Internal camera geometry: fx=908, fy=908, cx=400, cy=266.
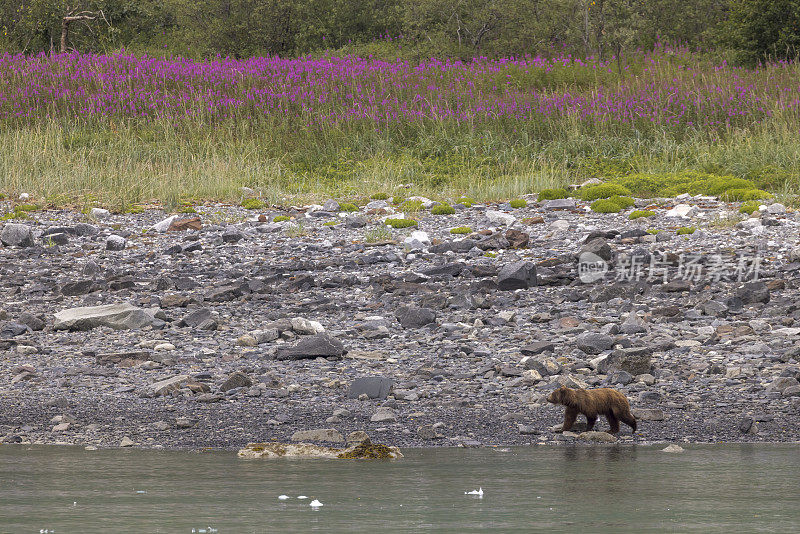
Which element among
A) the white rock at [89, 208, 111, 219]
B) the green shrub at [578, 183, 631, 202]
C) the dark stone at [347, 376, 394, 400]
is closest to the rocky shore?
the dark stone at [347, 376, 394, 400]

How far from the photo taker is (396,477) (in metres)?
3.39

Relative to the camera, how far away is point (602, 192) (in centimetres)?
1225

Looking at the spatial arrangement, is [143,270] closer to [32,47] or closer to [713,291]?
[713,291]

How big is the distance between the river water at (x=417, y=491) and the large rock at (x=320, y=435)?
41 centimetres

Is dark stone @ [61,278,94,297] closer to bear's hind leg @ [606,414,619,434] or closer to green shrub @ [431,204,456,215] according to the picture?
green shrub @ [431,204,456,215]

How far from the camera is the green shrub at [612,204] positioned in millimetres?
11492

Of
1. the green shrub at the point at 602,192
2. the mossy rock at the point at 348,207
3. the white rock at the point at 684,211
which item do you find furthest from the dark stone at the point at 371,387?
the green shrub at the point at 602,192

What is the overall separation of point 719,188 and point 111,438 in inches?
375

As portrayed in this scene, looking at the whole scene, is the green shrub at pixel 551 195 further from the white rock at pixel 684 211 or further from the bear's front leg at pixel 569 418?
the bear's front leg at pixel 569 418

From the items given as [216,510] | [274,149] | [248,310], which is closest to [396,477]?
[216,510]

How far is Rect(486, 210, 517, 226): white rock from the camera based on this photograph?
1116cm

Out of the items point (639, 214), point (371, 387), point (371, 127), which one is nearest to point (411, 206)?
point (639, 214)

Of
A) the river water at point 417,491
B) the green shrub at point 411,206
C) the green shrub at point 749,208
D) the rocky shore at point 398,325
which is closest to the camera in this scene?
the river water at point 417,491

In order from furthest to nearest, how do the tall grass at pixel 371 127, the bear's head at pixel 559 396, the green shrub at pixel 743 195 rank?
the tall grass at pixel 371 127
the green shrub at pixel 743 195
the bear's head at pixel 559 396
